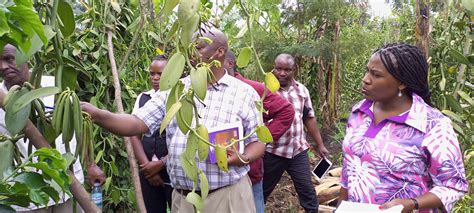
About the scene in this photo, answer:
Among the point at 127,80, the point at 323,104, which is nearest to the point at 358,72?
the point at 323,104

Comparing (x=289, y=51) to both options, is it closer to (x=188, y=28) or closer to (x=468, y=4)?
(x=468, y=4)

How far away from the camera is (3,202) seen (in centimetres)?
57

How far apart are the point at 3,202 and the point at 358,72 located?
220 inches

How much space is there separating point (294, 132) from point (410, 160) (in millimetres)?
1381

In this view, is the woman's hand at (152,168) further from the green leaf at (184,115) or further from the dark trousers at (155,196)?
the green leaf at (184,115)

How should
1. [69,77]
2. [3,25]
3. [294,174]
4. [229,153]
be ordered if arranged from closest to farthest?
1. [3,25]
2. [69,77]
3. [229,153]
4. [294,174]

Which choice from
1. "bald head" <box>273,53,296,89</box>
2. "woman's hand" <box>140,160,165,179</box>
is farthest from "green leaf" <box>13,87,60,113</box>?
"bald head" <box>273,53,296,89</box>

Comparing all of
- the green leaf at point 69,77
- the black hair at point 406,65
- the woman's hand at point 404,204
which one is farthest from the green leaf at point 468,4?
the green leaf at point 69,77

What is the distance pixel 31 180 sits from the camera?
562mm

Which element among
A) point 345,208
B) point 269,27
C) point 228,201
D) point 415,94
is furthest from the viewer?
point 269,27

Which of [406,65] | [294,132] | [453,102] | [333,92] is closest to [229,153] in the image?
[406,65]

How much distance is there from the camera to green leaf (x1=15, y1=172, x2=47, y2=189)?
22.0 inches

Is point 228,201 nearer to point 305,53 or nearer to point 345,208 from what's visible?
point 345,208

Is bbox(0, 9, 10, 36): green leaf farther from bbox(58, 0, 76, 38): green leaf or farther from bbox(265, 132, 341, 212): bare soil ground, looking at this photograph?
bbox(265, 132, 341, 212): bare soil ground
